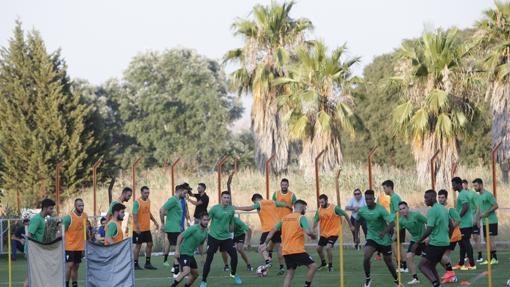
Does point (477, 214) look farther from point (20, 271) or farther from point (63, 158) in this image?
point (63, 158)

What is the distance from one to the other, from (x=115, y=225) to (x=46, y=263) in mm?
2403

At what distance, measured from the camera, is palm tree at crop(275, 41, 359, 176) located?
4122 cm

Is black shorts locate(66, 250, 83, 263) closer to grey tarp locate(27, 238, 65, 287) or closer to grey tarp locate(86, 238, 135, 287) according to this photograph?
grey tarp locate(86, 238, 135, 287)

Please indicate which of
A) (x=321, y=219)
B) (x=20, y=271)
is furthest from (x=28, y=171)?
(x=321, y=219)

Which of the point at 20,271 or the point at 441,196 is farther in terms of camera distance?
the point at 20,271

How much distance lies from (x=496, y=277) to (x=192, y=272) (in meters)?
6.32

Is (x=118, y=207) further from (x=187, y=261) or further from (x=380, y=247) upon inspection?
(x=380, y=247)

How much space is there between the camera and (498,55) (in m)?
35.7

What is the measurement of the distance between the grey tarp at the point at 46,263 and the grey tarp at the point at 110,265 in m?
0.54

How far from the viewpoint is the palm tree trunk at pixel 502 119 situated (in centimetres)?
3691

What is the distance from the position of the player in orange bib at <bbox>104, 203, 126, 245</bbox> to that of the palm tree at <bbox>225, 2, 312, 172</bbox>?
2790 cm

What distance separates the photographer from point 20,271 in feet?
85.0

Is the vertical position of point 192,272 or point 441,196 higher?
point 441,196

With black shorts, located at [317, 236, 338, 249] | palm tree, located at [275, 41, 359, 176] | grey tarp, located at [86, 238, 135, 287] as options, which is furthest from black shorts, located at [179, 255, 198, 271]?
palm tree, located at [275, 41, 359, 176]
